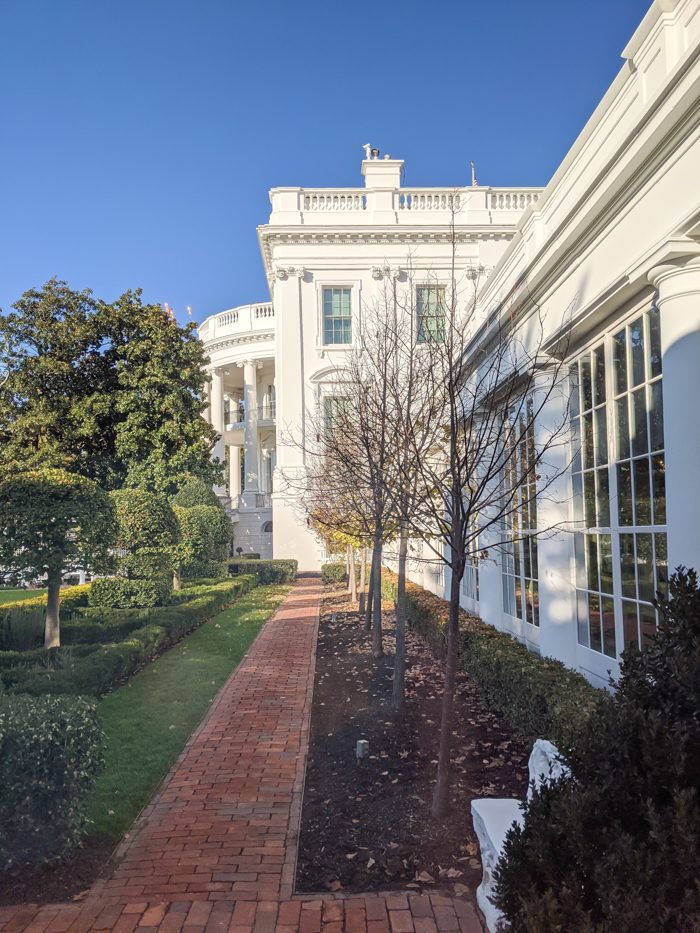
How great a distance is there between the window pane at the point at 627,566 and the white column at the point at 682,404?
95 cm

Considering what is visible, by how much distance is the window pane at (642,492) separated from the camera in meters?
4.79

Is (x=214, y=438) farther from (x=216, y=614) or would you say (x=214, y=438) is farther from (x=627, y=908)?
(x=627, y=908)

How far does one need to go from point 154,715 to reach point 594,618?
4960 millimetres

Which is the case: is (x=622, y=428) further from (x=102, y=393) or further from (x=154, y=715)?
(x=102, y=393)

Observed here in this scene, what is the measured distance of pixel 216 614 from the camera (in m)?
15.7

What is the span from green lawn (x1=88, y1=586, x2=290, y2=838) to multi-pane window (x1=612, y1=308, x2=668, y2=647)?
13.7 feet

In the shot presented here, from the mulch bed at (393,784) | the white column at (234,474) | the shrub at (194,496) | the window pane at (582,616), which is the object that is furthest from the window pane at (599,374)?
the white column at (234,474)

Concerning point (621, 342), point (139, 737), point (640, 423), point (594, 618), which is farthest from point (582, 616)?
point (139, 737)

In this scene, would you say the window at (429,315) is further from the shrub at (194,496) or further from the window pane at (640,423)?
the shrub at (194,496)

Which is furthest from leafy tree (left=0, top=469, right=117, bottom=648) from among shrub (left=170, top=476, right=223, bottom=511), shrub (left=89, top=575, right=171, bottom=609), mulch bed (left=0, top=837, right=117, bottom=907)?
shrub (left=170, top=476, right=223, bottom=511)

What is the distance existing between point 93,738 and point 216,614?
38.4 feet

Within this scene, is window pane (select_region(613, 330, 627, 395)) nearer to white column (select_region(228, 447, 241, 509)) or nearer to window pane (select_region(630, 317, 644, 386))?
window pane (select_region(630, 317, 644, 386))

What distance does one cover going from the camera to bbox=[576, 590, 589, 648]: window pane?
6121 millimetres

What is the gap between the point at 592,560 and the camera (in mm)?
5957
